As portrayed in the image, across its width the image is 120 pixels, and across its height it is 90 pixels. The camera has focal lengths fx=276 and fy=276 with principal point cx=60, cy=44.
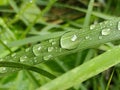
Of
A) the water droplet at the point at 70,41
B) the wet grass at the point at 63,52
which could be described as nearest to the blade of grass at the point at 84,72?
the wet grass at the point at 63,52

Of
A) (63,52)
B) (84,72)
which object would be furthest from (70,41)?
(84,72)

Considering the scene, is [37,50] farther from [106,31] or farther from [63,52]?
[106,31]

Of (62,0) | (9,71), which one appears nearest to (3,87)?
(9,71)

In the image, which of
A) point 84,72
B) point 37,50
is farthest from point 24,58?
point 84,72

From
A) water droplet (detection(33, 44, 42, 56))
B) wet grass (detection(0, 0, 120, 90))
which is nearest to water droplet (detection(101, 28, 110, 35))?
wet grass (detection(0, 0, 120, 90))

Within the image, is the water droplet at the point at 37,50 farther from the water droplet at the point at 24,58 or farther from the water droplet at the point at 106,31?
the water droplet at the point at 106,31

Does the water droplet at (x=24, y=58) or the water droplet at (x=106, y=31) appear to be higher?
the water droplet at (x=106, y=31)

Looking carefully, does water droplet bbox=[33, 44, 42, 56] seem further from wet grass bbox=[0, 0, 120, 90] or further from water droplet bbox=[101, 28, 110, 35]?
water droplet bbox=[101, 28, 110, 35]

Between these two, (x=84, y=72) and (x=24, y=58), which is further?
(x=24, y=58)

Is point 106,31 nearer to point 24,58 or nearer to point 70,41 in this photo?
point 70,41

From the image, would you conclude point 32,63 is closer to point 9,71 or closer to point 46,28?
point 9,71

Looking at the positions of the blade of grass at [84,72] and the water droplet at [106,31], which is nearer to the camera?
the blade of grass at [84,72]
